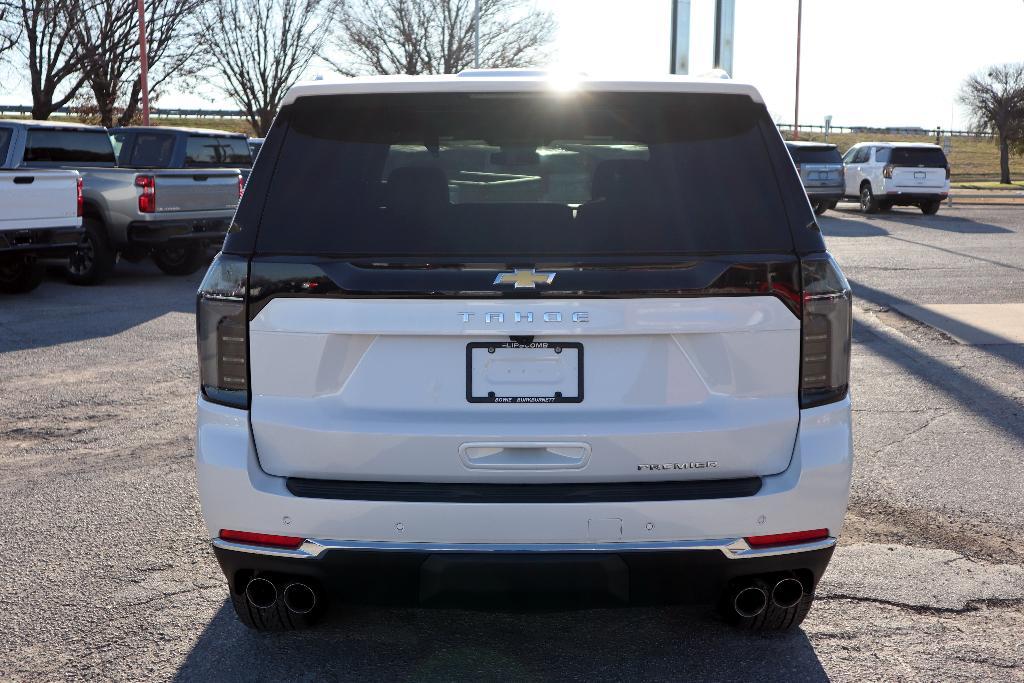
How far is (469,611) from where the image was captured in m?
4.16

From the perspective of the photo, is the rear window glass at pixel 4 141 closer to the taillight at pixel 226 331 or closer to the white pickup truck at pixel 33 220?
the white pickup truck at pixel 33 220

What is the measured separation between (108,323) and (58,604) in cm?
740

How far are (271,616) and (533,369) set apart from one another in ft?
4.43

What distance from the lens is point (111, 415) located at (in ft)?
24.1

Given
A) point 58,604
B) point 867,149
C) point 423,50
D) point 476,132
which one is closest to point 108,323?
point 58,604

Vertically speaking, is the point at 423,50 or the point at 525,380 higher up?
the point at 423,50

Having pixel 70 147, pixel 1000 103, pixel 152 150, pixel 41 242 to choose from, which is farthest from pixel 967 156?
pixel 41 242

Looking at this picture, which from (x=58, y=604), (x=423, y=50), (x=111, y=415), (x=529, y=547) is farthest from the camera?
(x=423, y=50)

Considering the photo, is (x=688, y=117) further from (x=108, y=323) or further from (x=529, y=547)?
(x=108, y=323)

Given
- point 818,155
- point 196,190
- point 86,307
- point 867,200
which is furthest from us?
point 867,200

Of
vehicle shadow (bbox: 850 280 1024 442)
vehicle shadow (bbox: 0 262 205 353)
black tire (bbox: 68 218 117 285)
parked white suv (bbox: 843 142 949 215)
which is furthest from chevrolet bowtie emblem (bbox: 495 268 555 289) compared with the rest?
parked white suv (bbox: 843 142 949 215)

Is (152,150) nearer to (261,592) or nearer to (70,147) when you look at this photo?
(70,147)

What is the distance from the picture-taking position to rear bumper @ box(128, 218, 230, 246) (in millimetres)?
14078

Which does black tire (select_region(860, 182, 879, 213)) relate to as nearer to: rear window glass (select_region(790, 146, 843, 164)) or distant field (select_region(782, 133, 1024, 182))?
rear window glass (select_region(790, 146, 843, 164))
